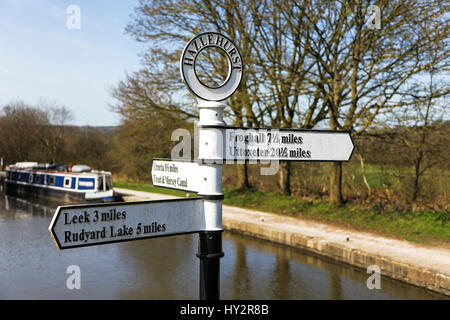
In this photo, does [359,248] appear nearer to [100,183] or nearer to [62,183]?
[100,183]

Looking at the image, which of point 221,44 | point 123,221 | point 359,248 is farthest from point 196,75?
point 359,248

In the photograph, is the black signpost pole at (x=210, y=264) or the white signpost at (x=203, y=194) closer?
the white signpost at (x=203, y=194)

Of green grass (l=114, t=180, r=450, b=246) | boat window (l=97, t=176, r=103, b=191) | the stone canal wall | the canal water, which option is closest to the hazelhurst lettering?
the canal water

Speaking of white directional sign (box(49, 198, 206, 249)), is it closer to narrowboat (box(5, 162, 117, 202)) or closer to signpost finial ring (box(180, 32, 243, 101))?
signpost finial ring (box(180, 32, 243, 101))

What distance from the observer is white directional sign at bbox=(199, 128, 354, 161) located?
2.45m

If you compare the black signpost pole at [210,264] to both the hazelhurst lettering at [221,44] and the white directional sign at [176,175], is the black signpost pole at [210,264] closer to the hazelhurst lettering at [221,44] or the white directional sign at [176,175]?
the white directional sign at [176,175]

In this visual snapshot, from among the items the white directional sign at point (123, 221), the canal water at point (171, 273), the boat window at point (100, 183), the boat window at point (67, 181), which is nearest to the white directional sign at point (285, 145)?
the white directional sign at point (123, 221)

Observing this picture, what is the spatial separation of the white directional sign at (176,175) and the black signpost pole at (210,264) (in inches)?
11.8

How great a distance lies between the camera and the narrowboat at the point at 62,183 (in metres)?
20.0

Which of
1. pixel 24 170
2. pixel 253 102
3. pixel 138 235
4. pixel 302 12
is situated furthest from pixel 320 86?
pixel 24 170

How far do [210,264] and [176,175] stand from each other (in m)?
0.64

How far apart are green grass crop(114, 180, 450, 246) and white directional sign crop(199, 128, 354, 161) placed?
902 centimetres

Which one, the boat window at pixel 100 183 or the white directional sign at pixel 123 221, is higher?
the white directional sign at pixel 123 221

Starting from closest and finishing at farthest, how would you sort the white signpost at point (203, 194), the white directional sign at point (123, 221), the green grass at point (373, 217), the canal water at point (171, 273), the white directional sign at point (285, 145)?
the white directional sign at point (123, 221)
the white signpost at point (203, 194)
the white directional sign at point (285, 145)
the canal water at point (171, 273)
the green grass at point (373, 217)
